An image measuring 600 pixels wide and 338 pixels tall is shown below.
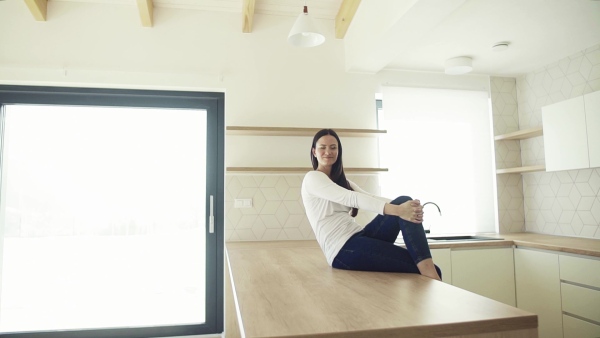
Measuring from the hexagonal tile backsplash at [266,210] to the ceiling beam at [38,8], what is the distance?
181 cm

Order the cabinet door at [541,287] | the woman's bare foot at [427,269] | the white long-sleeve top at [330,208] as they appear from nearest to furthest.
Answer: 1. the woman's bare foot at [427,269]
2. the white long-sleeve top at [330,208]
3. the cabinet door at [541,287]

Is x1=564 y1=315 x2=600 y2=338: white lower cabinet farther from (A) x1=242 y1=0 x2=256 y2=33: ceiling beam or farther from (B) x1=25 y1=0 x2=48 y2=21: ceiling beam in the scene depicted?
(B) x1=25 y1=0 x2=48 y2=21: ceiling beam

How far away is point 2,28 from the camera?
301cm

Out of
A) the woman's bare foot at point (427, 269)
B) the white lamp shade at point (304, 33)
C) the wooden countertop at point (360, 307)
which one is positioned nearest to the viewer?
the wooden countertop at point (360, 307)

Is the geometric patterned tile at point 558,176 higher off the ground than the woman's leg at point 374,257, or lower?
higher

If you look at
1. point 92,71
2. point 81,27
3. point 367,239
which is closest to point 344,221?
point 367,239

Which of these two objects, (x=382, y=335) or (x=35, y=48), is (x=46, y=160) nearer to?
(x=35, y=48)

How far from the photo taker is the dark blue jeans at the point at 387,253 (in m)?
1.82

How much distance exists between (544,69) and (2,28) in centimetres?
447

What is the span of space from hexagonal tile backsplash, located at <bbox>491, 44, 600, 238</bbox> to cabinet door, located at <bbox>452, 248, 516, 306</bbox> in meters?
0.76

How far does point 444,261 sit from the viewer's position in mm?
2953

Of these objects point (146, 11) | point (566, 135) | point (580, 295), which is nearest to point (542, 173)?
point (566, 135)

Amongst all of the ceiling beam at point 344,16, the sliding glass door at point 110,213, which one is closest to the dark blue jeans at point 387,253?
the sliding glass door at point 110,213

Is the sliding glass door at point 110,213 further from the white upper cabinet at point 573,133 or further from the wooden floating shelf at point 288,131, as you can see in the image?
the white upper cabinet at point 573,133
